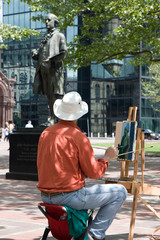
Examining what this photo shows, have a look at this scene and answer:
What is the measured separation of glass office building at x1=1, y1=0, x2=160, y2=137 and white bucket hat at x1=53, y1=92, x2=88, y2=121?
6093 centimetres

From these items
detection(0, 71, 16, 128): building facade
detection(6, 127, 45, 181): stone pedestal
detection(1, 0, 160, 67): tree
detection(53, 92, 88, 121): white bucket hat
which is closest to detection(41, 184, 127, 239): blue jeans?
detection(53, 92, 88, 121): white bucket hat

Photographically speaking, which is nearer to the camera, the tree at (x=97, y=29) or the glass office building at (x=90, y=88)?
the tree at (x=97, y=29)

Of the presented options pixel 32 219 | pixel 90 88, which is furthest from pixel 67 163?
pixel 90 88

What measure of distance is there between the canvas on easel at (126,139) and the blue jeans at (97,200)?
1.09 m

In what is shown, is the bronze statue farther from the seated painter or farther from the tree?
the seated painter

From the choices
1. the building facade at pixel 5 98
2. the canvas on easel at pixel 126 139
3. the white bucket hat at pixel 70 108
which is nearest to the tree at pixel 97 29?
the canvas on easel at pixel 126 139

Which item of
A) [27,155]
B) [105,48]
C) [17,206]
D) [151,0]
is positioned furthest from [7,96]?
[17,206]

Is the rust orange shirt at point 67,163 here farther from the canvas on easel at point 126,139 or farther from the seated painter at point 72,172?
the canvas on easel at point 126,139

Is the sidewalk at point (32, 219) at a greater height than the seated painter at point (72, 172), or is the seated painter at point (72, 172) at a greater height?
the seated painter at point (72, 172)

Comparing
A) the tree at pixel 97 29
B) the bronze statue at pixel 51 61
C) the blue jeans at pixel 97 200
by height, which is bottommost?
the blue jeans at pixel 97 200

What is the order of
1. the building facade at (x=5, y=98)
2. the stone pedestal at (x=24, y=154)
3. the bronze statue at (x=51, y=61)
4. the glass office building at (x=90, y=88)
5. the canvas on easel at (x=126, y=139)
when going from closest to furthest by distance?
the canvas on easel at (x=126, y=139) → the bronze statue at (x=51, y=61) → the stone pedestal at (x=24, y=154) → the building facade at (x=5, y=98) → the glass office building at (x=90, y=88)

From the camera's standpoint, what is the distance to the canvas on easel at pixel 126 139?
5648 mm

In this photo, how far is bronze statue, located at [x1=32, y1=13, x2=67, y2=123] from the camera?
1205cm

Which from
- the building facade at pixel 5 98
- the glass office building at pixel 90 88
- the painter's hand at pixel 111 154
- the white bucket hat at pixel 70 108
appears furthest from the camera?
the glass office building at pixel 90 88
